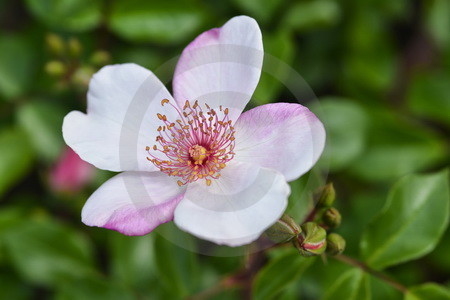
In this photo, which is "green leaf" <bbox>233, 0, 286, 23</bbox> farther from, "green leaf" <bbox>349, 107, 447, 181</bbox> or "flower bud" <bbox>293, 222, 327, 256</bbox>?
"flower bud" <bbox>293, 222, 327, 256</bbox>

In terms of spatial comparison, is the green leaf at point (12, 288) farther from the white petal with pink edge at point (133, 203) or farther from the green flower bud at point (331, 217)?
the green flower bud at point (331, 217)

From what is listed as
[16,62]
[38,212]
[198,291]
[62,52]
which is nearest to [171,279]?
[198,291]

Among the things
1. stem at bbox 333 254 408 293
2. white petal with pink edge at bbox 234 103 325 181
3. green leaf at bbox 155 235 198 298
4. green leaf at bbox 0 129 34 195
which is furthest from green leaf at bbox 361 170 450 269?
green leaf at bbox 0 129 34 195

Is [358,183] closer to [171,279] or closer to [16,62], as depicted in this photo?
[171,279]

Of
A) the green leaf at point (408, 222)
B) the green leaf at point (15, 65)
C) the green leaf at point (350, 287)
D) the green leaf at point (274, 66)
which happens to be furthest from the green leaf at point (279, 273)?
the green leaf at point (15, 65)

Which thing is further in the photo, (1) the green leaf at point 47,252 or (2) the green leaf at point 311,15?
(2) the green leaf at point 311,15

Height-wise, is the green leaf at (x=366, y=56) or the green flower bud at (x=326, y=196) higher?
the green flower bud at (x=326, y=196)

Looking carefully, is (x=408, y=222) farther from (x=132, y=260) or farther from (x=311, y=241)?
(x=132, y=260)
